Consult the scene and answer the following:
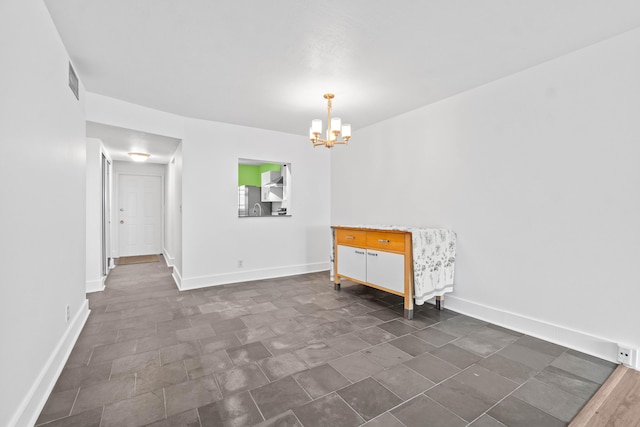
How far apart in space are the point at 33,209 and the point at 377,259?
9.57 feet

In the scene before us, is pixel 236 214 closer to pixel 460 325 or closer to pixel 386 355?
pixel 386 355

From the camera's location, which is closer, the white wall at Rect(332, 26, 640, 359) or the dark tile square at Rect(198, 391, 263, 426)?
the dark tile square at Rect(198, 391, 263, 426)

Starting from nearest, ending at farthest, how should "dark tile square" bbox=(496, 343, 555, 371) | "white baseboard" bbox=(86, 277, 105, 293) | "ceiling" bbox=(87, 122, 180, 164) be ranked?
"dark tile square" bbox=(496, 343, 555, 371), "ceiling" bbox=(87, 122, 180, 164), "white baseboard" bbox=(86, 277, 105, 293)

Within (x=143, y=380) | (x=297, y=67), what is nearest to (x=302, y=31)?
(x=297, y=67)

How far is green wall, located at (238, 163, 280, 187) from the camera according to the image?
5.00 m

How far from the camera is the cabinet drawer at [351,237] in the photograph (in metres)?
3.66

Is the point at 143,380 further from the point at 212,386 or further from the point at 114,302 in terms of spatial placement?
the point at 114,302

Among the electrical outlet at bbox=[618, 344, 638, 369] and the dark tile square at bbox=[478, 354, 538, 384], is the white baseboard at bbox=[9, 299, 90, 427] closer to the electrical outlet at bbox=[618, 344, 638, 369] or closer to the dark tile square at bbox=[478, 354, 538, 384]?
the dark tile square at bbox=[478, 354, 538, 384]

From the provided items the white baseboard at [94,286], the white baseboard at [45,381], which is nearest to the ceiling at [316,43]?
the white baseboard at [45,381]

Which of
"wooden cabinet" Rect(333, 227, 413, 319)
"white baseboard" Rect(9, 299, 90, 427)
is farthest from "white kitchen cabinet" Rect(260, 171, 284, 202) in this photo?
"white baseboard" Rect(9, 299, 90, 427)

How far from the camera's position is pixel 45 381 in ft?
5.77

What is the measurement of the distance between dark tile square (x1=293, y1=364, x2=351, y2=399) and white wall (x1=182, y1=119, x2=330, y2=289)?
8.99ft

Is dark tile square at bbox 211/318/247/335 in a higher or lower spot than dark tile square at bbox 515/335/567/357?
higher

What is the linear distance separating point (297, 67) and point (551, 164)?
2.37 metres
